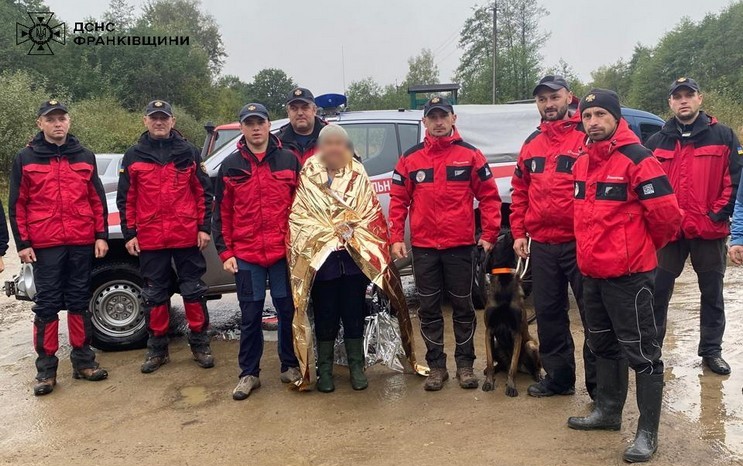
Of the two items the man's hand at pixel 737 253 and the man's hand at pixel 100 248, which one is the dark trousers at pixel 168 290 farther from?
the man's hand at pixel 737 253

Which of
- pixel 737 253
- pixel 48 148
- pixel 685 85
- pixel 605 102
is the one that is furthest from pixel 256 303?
pixel 685 85

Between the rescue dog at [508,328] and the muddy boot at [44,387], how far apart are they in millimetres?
3088

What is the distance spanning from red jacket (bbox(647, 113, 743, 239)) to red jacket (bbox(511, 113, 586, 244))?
103 centimetres

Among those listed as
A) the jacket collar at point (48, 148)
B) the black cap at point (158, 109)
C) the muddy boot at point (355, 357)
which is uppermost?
the black cap at point (158, 109)

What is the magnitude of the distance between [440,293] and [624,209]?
4.85 ft

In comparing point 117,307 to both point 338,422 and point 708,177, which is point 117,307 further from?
point 708,177

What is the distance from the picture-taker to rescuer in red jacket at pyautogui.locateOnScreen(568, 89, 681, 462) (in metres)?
3.00

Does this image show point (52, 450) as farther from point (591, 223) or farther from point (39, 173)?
point (591, 223)

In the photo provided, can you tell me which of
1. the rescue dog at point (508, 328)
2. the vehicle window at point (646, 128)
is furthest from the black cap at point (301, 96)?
the vehicle window at point (646, 128)

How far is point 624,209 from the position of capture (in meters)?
3.05

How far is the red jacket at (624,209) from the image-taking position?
298 cm

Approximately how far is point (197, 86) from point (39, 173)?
145ft

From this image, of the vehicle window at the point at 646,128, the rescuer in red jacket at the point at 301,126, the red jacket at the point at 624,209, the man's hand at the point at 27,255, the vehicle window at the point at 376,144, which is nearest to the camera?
the red jacket at the point at 624,209

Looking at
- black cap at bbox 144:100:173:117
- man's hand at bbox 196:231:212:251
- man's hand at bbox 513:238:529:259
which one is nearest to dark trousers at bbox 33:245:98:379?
man's hand at bbox 196:231:212:251
